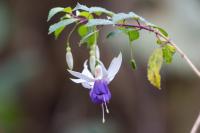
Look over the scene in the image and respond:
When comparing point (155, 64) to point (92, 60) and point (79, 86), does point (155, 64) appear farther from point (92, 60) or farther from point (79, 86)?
point (79, 86)

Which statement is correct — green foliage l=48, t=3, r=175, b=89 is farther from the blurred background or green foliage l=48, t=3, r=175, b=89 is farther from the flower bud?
the blurred background

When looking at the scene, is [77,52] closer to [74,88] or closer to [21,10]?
[74,88]

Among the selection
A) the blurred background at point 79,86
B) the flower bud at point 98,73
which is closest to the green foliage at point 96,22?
the flower bud at point 98,73

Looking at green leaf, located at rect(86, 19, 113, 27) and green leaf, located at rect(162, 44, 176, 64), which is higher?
green leaf, located at rect(86, 19, 113, 27)

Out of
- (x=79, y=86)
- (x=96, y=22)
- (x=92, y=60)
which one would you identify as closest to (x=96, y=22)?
(x=96, y=22)

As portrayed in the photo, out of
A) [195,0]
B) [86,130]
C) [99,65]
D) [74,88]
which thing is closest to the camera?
[99,65]

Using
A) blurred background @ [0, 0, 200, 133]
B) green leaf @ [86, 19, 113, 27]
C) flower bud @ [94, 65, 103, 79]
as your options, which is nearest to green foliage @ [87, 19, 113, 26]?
green leaf @ [86, 19, 113, 27]

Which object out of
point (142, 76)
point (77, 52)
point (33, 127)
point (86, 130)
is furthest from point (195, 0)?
point (33, 127)

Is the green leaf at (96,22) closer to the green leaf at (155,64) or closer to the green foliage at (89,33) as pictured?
the green foliage at (89,33)
